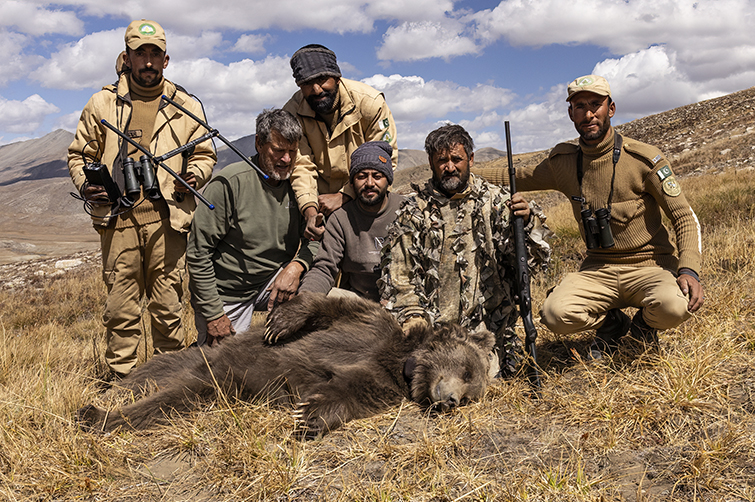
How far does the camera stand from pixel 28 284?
40.3 feet

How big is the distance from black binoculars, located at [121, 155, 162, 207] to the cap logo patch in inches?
40.7

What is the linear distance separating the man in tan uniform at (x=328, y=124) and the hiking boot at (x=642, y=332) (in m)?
2.41

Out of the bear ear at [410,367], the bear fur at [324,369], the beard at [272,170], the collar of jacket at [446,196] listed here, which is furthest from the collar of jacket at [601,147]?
the beard at [272,170]

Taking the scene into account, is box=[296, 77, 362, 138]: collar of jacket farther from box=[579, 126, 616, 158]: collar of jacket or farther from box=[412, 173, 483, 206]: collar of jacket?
box=[579, 126, 616, 158]: collar of jacket

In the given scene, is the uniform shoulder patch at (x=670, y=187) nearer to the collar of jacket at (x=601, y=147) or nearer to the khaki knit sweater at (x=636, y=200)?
the khaki knit sweater at (x=636, y=200)

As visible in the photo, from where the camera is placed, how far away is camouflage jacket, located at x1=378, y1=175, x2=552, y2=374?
392 centimetres

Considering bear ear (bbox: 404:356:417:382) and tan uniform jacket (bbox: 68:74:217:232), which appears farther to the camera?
tan uniform jacket (bbox: 68:74:217:232)

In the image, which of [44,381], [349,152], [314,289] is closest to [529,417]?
[314,289]

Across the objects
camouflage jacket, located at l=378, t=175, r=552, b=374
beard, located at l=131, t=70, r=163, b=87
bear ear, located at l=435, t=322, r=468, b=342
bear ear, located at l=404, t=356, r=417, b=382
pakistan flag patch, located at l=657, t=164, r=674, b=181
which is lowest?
bear ear, located at l=404, t=356, r=417, b=382

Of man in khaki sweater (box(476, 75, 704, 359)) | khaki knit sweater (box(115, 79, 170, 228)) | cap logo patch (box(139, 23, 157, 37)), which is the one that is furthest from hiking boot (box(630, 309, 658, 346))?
cap logo patch (box(139, 23, 157, 37))

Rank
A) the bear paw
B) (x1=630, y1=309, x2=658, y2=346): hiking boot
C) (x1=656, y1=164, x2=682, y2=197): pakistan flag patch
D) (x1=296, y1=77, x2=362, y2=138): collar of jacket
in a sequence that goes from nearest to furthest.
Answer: the bear paw, (x1=656, y1=164, x2=682, y2=197): pakistan flag patch, (x1=630, y1=309, x2=658, y2=346): hiking boot, (x1=296, y1=77, x2=362, y2=138): collar of jacket

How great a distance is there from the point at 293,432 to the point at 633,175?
304cm

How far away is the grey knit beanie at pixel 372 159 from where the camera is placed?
161 inches

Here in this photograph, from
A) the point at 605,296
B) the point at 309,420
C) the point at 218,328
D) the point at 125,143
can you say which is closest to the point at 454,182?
the point at 605,296
